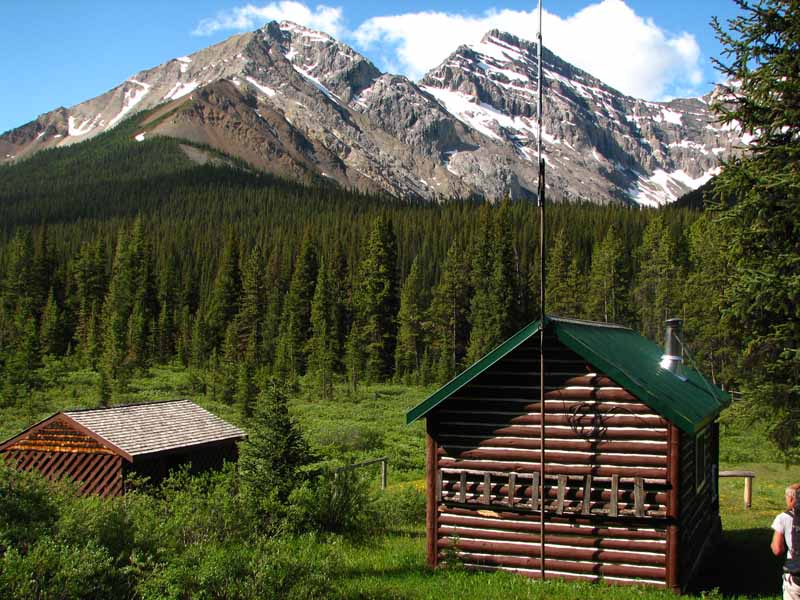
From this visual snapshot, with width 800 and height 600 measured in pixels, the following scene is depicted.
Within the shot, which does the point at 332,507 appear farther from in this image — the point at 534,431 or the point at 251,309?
the point at 251,309

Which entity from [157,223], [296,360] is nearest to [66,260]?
[157,223]

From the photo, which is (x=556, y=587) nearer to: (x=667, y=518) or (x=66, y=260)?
(x=667, y=518)

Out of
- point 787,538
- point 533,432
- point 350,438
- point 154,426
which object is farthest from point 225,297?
point 787,538

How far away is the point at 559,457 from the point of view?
12.6 m

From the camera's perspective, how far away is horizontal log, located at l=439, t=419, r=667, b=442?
12.2 meters

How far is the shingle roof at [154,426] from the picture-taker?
21.1 metres

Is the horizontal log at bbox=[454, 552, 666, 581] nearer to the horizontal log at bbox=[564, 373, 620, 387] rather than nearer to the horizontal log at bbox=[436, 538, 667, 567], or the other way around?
the horizontal log at bbox=[436, 538, 667, 567]

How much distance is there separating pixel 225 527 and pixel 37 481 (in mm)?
3284

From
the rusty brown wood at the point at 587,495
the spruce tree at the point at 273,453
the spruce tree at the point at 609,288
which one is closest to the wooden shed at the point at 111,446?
the spruce tree at the point at 273,453

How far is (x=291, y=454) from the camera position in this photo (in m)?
15.7

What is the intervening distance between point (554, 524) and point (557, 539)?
0.24m

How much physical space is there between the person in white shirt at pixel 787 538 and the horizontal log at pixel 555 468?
2684 mm

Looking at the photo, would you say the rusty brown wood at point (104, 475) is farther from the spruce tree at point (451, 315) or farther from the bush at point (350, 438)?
the spruce tree at point (451, 315)

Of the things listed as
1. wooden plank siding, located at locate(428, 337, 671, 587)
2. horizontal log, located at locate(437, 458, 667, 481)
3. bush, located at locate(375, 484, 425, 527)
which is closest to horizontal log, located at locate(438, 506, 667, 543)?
wooden plank siding, located at locate(428, 337, 671, 587)
